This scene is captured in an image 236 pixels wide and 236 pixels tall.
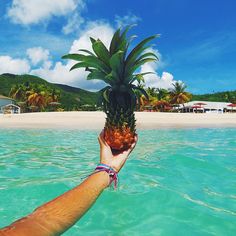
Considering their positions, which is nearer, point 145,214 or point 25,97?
point 145,214

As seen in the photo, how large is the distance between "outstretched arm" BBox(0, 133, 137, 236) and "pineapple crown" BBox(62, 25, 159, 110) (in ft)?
2.39

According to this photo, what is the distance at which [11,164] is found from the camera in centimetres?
1011

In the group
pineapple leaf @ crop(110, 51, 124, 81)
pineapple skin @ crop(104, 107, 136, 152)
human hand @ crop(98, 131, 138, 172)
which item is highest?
pineapple leaf @ crop(110, 51, 124, 81)

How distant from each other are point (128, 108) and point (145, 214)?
2903 mm

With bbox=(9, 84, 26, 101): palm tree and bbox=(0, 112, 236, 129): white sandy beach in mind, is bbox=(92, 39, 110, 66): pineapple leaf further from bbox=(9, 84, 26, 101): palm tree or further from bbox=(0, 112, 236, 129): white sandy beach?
bbox=(9, 84, 26, 101): palm tree

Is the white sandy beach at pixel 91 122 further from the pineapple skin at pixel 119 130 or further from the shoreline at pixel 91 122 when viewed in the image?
the pineapple skin at pixel 119 130

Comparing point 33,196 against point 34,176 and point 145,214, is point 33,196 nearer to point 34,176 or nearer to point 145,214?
point 34,176

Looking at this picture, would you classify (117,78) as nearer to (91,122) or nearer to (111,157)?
(111,157)

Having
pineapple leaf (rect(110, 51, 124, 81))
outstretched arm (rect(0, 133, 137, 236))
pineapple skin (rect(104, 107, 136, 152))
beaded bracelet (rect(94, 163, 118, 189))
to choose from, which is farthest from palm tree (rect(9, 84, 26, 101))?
outstretched arm (rect(0, 133, 137, 236))

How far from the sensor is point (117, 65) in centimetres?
290

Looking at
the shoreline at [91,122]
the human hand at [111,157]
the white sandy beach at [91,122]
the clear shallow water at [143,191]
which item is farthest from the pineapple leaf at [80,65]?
the white sandy beach at [91,122]

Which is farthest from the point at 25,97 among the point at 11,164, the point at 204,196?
the point at 204,196

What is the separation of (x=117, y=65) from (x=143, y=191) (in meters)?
4.38

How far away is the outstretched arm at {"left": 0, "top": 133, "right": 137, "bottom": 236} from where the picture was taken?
5.76 feet
